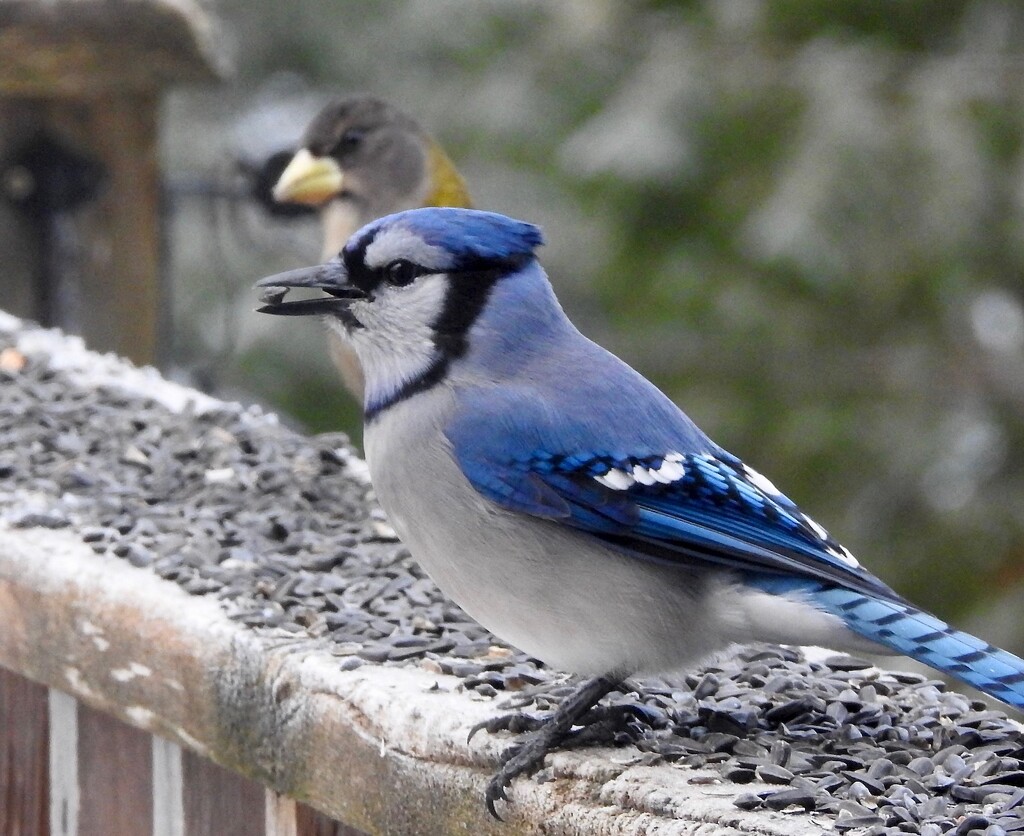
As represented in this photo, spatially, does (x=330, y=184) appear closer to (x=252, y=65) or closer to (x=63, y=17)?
(x=63, y=17)

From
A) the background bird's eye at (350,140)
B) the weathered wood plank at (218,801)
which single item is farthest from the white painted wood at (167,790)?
the background bird's eye at (350,140)

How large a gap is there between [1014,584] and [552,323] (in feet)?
15.3

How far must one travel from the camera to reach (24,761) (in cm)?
257

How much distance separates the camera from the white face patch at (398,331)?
235 centimetres

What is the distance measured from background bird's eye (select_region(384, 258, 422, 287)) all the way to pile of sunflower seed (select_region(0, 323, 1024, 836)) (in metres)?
0.49

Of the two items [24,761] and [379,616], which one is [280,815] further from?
[24,761]

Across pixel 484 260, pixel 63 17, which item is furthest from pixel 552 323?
pixel 63 17

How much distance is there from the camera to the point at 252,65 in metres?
9.05

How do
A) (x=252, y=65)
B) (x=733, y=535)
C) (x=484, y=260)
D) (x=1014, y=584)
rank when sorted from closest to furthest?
(x=733, y=535) → (x=484, y=260) → (x=1014, y=584) → (x=252, y=65)

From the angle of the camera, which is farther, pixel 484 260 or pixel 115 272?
pixel 115 272

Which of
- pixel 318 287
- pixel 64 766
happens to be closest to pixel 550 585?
pixel 318 287

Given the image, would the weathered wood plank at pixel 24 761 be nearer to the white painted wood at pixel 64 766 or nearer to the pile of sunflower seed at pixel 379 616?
the white painted wood at pixel 64 766

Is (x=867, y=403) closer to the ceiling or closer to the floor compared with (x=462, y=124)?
closer to the floor

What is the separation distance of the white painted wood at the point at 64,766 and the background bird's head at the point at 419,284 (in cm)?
67
